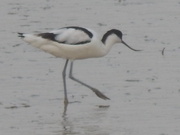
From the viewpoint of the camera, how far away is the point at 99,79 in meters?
11.6

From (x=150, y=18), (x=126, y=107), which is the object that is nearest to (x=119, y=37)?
(x=126, y=107)

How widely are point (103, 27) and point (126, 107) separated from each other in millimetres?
5062

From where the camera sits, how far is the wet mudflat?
9.50 meters

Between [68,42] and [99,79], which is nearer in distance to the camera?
[68,42]

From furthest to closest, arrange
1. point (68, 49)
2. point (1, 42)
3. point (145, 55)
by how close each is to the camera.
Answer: point (1, 42) → point (145, 55) → point (68, 49)

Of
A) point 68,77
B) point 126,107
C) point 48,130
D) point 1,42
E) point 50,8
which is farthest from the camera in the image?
point 50,8

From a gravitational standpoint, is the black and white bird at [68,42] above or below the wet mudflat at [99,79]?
above

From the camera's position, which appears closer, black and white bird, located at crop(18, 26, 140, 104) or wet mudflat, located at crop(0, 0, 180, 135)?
wet mudflat, located at crop(0, 0, 180, 135)

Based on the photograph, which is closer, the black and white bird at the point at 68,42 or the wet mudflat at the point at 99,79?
the wet mudflat at the point at 99,79

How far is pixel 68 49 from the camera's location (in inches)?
434

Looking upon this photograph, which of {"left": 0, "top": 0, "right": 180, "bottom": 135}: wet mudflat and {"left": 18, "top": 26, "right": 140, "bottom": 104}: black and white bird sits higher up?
{"left": 18, "top": 26, "right": 140, "bottom": 104}: black and white bird

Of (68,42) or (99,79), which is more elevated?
(68,42)

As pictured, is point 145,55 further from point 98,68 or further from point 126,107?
point 126,107

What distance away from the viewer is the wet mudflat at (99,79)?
9500 millimetres
